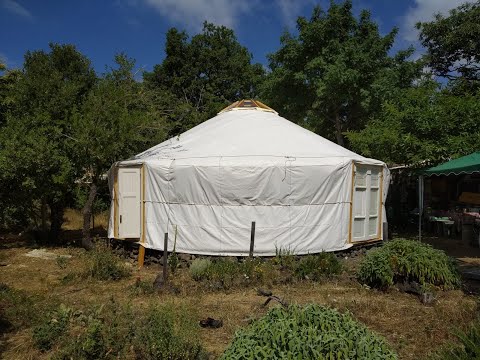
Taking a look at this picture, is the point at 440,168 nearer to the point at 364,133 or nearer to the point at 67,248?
the point at 364,133

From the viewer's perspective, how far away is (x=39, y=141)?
857 cm

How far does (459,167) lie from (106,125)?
7.81 m

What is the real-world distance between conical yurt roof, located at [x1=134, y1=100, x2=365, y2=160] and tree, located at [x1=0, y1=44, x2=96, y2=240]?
1752mm

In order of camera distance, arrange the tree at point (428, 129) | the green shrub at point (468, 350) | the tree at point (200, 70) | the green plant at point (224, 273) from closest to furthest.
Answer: the green shrub at point (468, 350) < the green plant at point (224, 273) < the tree at point (428, 129) < the tree at point (200, 70)

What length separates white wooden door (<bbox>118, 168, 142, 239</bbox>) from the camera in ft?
27.6

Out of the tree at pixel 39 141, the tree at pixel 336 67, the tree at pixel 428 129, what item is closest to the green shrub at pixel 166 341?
the tree at pixel 39 141

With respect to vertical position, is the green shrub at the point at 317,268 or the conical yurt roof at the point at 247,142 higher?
the conical yurt roof at the point at 247,142

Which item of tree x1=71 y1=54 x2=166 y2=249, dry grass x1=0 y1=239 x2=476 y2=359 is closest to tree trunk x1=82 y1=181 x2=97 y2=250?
tree x1=71 y1=54 x2=166 y2=249

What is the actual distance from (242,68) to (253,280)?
1737 cm

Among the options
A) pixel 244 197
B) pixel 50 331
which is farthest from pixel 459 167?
pixel 50 331

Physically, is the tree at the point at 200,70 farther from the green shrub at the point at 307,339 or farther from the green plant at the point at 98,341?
the green shrub at the point at 307,339

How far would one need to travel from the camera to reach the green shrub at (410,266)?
18.7 ft

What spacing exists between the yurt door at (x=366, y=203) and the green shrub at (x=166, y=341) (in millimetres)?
5562

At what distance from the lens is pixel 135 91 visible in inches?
384
